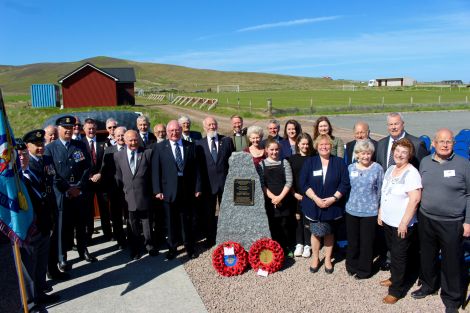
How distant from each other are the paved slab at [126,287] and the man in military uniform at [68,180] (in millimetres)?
514

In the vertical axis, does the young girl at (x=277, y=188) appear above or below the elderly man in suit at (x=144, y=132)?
below

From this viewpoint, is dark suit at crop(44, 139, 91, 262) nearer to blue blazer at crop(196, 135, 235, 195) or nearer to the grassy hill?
blue blazer at crop(196, 135, 235, 195)

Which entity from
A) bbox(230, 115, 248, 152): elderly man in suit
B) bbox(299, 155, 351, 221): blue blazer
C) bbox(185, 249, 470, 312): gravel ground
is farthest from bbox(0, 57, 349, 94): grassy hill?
bbox(185, 249, 470, 312): gravel ground

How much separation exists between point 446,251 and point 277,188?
2285 millimetres

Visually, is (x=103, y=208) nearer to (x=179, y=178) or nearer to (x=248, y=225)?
(x=179, y=178)

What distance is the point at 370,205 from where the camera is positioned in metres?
4.98

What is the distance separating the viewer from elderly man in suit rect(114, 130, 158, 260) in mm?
5797

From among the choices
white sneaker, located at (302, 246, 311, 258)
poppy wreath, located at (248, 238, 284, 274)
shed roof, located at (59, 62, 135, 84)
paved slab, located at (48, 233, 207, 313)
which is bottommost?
paved slab, located at (48, 233, 207, 313)

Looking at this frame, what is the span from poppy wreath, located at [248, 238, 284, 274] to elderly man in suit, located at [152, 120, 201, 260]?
1.05m

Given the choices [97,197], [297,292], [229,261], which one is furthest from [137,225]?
[297,292]

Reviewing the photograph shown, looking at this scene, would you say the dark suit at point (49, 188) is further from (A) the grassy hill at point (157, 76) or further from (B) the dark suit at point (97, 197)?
(A) the grassy hill at point (157, 76)

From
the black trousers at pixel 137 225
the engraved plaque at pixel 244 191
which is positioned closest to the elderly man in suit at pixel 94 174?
the black trousers at pixel 137 225

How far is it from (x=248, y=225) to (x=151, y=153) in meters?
1.83

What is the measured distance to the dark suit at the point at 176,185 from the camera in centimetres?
582
